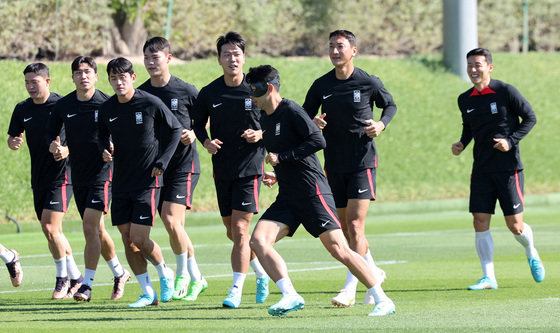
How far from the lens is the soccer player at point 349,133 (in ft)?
37.4

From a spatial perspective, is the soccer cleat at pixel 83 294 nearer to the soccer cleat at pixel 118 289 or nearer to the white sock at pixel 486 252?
the soccer cleat at pixel 118 289

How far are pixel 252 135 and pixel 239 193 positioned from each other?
790 mm

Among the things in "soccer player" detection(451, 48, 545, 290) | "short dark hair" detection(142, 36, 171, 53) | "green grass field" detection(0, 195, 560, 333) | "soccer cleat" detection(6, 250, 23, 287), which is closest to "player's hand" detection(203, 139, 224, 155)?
"short dark hair" detection(142, 36, 171, 53)

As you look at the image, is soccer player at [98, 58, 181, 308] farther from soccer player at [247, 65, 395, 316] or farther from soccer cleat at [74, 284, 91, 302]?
soccer player at [247, 65, 395, 316]

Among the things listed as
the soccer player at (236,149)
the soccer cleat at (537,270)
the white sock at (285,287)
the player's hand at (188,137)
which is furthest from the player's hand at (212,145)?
the soccer cleat at (537,270)

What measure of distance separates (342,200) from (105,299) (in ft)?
8.79

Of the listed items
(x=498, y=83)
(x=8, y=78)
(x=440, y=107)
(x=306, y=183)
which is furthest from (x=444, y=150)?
(x=306, y=183)

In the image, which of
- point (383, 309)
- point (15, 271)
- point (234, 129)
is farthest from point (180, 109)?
point (383, 309)

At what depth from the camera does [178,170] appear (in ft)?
38.7

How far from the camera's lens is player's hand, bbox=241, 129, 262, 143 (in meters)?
10.8

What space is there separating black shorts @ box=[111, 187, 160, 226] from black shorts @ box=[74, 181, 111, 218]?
0.66 metres

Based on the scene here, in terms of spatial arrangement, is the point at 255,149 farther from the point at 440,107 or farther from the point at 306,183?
the point at 440,107

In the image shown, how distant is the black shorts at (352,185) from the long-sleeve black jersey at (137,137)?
5.59ft

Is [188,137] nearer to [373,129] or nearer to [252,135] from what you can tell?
[252,135]
